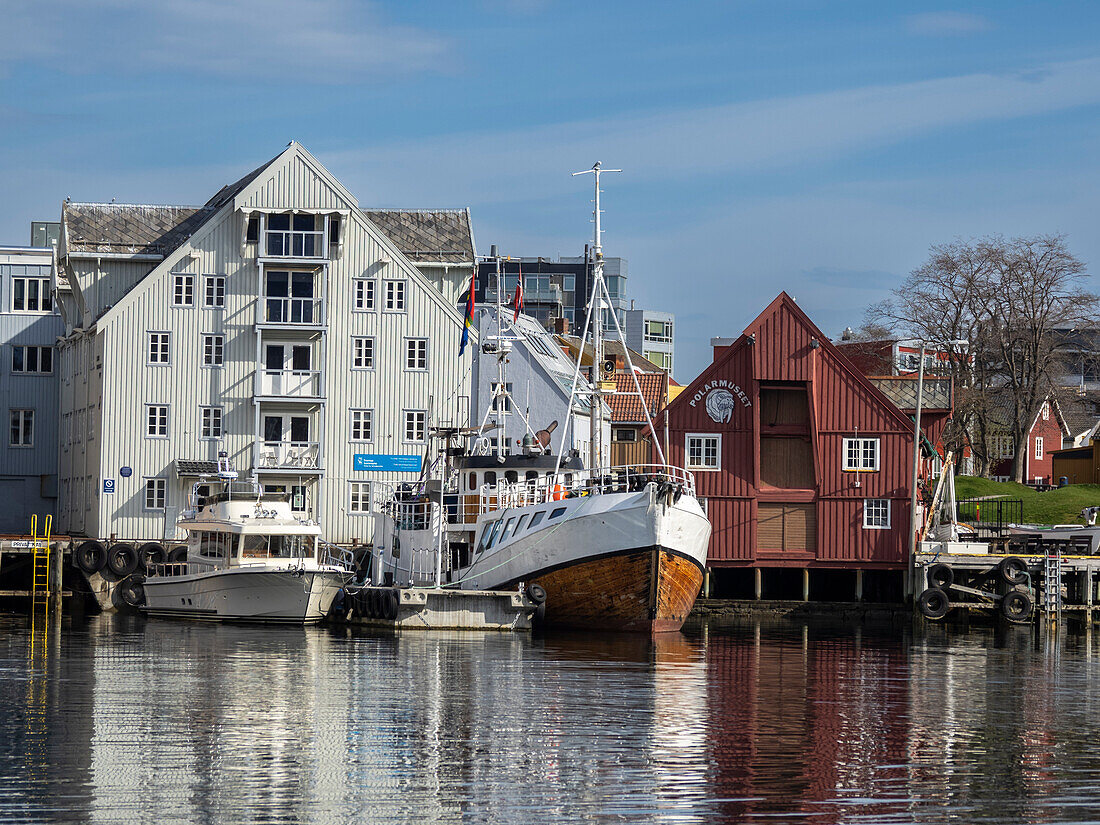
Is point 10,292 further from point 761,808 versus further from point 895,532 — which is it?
point 761,808

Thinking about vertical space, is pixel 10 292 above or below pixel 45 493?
above

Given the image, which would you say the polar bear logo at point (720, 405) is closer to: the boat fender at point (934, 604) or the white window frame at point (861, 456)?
the white window frame at point (861, 456)

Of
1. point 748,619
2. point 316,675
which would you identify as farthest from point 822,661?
point 748,619

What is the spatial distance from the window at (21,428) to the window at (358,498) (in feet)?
60.5

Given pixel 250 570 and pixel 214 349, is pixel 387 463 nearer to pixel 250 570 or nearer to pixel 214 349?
pixel 214 349

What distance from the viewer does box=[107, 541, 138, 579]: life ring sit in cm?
5575

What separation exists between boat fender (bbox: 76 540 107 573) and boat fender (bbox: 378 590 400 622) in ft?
51.5

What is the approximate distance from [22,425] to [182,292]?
47.5ft

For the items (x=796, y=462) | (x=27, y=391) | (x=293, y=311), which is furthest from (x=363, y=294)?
(x=27, y=391)

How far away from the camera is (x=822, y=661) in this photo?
3797 centimetres

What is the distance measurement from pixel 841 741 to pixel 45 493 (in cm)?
5367

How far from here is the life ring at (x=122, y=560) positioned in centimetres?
5575

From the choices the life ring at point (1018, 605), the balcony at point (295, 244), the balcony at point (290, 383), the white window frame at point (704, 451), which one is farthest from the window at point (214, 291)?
the life ring at point (1018, 605)

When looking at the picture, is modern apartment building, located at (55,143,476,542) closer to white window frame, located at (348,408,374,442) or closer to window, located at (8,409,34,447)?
white window frame, located at (348,408,374,442)
